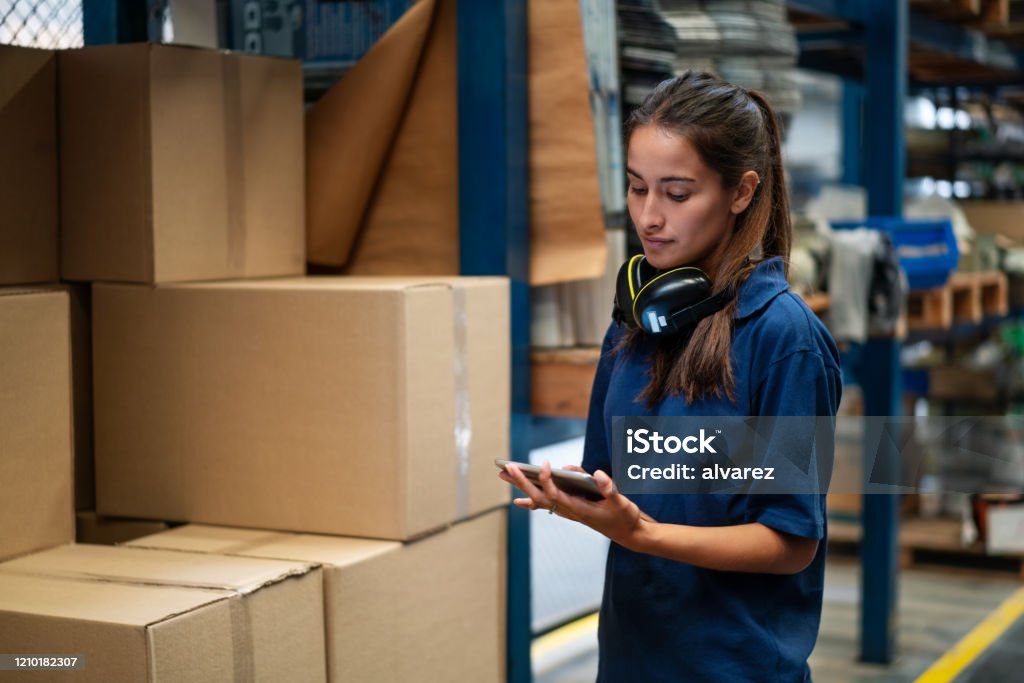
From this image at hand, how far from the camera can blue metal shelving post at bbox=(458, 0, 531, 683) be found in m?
3.22

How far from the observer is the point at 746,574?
6.23 feet

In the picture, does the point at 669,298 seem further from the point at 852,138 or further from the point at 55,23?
the point at 852,138

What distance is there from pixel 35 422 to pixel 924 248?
3673mm

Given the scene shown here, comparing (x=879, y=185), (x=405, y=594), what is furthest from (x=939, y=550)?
(x=405, y=594)

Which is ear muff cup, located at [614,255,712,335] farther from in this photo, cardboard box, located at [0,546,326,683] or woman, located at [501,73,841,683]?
cardboard box, located at [0,546,326,683]

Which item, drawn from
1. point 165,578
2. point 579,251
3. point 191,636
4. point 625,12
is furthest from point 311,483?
point 625,12

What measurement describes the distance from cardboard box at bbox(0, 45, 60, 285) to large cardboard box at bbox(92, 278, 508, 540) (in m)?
0.18

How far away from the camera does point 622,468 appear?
200 cm

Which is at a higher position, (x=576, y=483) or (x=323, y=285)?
(x=323, y=285)

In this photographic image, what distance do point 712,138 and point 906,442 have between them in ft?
7.58

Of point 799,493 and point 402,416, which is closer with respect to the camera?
point 799,493

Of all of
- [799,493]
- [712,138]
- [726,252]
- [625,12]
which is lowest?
[799,493]

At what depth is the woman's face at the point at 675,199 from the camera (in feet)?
6.27

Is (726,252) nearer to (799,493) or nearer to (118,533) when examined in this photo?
(799,493)
